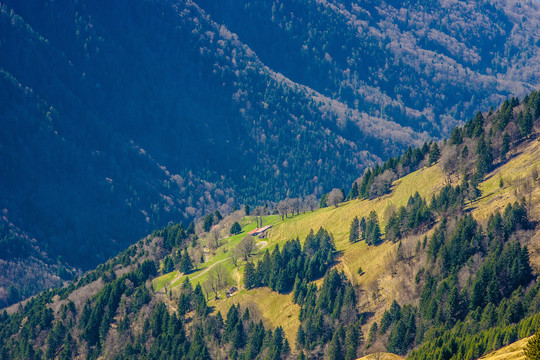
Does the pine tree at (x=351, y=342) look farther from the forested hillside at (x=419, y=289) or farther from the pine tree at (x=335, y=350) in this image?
the pine tree at (x=335, y=350)

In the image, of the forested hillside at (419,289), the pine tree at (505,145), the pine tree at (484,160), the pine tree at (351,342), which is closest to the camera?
the forested hillside at (419,289)

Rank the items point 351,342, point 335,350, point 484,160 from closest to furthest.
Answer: point 335,350
point 351,342
point 484,160

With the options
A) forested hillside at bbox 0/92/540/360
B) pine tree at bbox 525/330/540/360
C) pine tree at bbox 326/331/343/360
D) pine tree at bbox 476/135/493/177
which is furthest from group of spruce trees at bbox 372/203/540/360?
pine tree at bbox 525/330/540/360

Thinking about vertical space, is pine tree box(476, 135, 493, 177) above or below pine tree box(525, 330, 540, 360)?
above

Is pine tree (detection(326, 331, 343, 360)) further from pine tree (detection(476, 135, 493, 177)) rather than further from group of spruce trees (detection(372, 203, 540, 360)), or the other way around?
pine tree (detection(476, 135, 493, 177))

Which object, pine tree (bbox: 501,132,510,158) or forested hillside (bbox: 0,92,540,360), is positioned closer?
forested hillside (bbox: 0,92,540,360)

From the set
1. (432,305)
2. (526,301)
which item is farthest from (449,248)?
(526,301)

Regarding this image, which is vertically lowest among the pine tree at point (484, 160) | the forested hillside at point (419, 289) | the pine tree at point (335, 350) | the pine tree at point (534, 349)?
the pine tree at point (534, 349)

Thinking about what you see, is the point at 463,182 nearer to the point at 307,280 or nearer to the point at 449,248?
the point at 449,248

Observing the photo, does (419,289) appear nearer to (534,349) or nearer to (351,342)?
(351,342)

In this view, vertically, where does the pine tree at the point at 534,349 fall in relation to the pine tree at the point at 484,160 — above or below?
below

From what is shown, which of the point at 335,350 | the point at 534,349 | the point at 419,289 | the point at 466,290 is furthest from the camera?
the point at 419,289

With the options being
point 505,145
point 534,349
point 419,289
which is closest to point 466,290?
point 419,289

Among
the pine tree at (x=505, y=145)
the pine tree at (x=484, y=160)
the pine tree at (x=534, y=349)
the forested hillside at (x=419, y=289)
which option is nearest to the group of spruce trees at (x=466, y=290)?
the forested hillside at (x=419, y=289)
